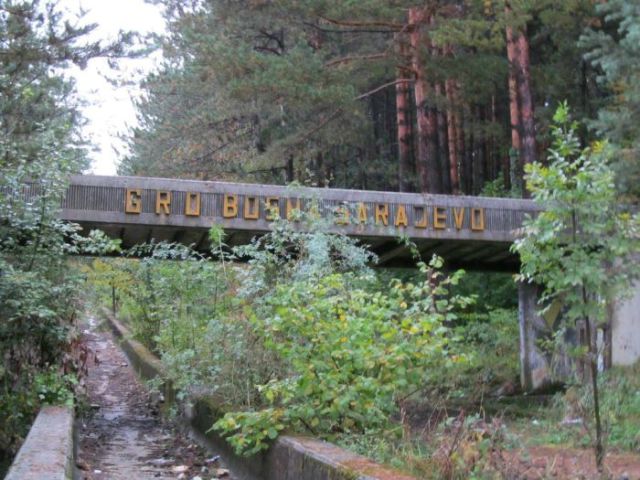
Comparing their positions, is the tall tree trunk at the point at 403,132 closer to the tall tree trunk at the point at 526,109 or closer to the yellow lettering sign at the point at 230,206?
the tall tree trunk at the point at 526,109

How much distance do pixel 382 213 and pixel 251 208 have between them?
2.45 metres

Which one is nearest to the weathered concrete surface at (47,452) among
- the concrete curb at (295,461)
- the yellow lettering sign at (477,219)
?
the concrete curb at (295,461)

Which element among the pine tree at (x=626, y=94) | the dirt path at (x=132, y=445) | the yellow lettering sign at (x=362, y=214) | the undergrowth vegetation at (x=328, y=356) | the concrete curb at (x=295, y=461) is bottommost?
the dirt path at (x=132, y=445)

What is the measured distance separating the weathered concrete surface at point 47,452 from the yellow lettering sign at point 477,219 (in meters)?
9.92

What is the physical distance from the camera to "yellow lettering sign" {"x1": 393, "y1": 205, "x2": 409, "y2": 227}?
14680mm

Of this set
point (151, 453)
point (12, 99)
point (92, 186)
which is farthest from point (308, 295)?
point (12, 99)

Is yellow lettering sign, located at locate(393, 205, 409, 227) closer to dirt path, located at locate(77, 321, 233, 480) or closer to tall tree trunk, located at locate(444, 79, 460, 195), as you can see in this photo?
dirt path, located at locate(77, 321, 233, 480)

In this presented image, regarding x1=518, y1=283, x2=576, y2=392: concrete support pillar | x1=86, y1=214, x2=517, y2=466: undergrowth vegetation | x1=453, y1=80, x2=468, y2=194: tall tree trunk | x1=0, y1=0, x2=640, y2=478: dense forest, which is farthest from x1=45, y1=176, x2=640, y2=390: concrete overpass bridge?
x1=453, y1=80, x2=468, y2=194: tall tree trunk

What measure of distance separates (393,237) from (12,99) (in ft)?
24.2

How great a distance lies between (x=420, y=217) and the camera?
1497 cm

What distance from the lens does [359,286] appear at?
8680 mm

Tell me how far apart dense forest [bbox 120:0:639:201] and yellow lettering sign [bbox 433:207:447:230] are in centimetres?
221

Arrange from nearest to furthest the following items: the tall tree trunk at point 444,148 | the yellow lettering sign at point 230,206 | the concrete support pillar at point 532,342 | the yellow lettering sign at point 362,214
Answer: the yellow lettering sign at point 362,214 < the yellow lettering sign at point 230,206 < the concrete support pillar at point 532,342 < the tall tree trunk at point 444,148

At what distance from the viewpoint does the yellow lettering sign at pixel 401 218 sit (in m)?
14.7
